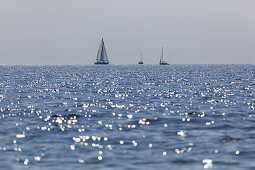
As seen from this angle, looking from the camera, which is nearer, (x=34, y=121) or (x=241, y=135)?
(x=241, y=135)

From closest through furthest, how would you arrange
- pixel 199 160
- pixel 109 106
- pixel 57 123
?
pixel 199 160, pixel 57 123, pixel 109 106

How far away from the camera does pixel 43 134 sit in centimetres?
3203

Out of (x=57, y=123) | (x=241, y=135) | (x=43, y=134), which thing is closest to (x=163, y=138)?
(x=241, y=135)

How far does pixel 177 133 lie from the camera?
105ft

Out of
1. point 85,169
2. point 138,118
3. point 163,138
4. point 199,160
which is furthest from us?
point 138,118

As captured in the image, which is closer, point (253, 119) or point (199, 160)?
point (199, 160)

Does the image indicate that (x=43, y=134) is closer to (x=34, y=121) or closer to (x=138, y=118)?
(x=34, y=121)

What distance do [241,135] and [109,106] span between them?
77.1 ft

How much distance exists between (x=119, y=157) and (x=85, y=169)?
8.90 feet

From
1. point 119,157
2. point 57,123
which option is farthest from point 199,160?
point 57,123

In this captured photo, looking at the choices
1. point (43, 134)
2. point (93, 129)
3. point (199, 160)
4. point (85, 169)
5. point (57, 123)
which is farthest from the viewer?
point (57, 123)

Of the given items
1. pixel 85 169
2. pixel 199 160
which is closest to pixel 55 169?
pixel 85 169

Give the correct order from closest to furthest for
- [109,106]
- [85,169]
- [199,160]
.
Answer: [85,169], [199,160], [109,106]

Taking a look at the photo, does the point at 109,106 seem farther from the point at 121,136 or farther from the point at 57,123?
the point at 121,136
